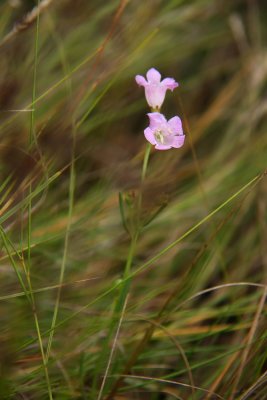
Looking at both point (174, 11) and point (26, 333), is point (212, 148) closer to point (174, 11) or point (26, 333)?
point (174, 11)

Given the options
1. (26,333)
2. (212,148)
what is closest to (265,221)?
(212,148)

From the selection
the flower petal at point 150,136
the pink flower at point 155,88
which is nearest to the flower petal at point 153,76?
the pink flower at point 155,88

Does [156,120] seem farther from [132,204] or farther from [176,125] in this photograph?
[132,204]

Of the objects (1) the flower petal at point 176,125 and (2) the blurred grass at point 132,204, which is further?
(2) the blurred grass at point 132,204

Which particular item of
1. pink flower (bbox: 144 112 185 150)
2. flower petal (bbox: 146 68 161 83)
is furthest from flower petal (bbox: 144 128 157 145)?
flower petal (bbox: 146 68 161 83)

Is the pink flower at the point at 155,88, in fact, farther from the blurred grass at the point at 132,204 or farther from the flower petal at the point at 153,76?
the blurred grass at the point at 132,204

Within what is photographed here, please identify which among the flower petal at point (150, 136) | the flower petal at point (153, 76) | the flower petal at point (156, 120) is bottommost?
the flower petal at point (150, 136)

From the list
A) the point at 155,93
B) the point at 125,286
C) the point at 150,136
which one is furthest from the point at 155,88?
the point at 125,286
